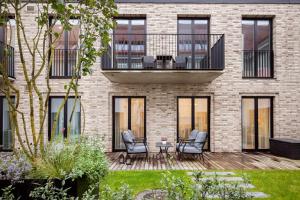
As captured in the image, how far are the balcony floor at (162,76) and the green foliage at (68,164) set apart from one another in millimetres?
4600

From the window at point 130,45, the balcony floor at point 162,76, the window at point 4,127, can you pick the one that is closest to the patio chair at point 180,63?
the balcony floor at point 162,76

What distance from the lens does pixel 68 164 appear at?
326 centimetres

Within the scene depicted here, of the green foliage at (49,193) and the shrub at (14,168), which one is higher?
the shrub at (14,168)

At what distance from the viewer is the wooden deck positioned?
7074 millimetres

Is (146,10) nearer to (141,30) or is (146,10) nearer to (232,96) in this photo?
(141,30)

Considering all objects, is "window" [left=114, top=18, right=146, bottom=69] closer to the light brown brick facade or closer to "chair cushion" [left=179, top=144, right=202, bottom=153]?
the light brown brick facade

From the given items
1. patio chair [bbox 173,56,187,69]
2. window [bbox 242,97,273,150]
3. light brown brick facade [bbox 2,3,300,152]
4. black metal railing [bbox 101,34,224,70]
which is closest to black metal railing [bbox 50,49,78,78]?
light brown brick facade [bbox 2,3,300,152]

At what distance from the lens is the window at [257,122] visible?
33.7ft

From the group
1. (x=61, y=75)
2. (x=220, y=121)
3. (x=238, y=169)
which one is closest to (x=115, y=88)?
(x=61, y=75)

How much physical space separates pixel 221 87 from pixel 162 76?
292 cm

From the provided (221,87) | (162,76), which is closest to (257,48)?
(221,87)

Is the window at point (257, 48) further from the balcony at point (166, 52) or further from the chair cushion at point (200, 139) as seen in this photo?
the chair cushion at point (200, 139)

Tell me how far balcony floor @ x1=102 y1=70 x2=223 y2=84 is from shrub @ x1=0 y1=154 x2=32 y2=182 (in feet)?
16.7

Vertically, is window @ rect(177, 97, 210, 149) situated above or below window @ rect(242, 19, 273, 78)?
below
